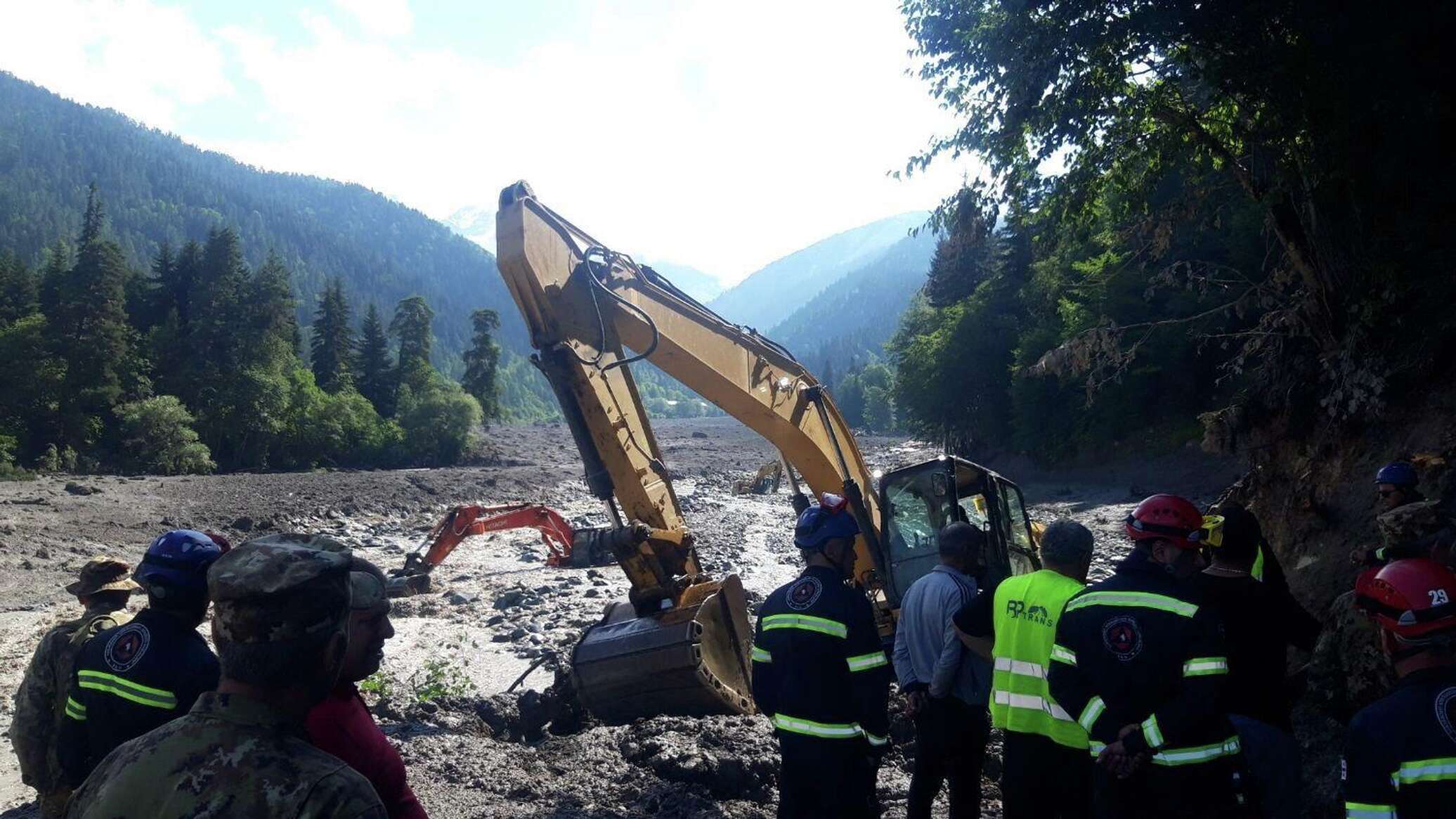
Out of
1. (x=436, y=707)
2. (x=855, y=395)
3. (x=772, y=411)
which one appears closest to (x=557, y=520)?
(x=436, y=707)

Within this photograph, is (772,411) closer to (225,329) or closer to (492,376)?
(225,329)

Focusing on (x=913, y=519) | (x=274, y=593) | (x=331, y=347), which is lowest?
(x=913, y=519)

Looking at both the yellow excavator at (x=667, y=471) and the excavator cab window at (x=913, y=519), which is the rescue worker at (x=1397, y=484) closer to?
the yellow excavator at (x=667, y=471)

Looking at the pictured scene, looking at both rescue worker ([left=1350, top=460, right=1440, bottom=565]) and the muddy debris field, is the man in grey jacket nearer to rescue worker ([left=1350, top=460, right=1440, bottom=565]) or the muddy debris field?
the muddy debris field

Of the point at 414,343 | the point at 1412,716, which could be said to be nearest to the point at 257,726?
the point at 1412,716

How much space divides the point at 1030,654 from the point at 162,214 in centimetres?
16373

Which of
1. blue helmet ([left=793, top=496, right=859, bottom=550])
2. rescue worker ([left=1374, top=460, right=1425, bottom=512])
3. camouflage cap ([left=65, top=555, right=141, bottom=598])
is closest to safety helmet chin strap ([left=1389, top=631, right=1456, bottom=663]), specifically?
blue helmet ([left=793, top=496, right=859, bottom=550])

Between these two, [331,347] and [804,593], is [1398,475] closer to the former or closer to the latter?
[804,593]

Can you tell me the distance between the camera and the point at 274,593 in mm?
1683

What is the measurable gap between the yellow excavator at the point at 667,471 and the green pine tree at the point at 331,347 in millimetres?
Answer: 47341

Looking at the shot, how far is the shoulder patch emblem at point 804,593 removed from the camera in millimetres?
3756

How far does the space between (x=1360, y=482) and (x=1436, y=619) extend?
5.33m

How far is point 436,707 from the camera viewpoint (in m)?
7.77

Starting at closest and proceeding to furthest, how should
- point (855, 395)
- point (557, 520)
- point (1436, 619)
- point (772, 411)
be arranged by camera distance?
point (1436, 619) → point (772, 411) → point (557, 520) → point (855, 395)
